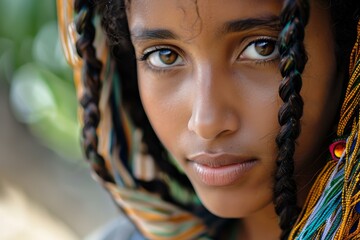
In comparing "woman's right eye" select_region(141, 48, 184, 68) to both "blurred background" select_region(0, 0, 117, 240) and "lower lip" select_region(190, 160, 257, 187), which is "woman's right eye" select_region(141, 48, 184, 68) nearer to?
"lower lip" select_region(190, 160, 257, 187)

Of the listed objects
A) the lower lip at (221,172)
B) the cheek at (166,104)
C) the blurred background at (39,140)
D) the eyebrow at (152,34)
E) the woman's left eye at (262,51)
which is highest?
the eyebrow at (152,34)

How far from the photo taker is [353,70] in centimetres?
115

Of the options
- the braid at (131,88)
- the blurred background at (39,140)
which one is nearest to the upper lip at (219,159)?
the braid at (131,88)

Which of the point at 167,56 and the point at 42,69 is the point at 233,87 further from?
the point at 42,69

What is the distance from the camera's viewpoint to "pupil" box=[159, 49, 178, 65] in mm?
1260

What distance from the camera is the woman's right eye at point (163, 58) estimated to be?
1258 millimetres

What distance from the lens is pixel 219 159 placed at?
122 centimetres

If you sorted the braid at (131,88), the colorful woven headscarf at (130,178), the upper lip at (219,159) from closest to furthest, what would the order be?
1. the upper lip at (219,159)
2. the braid at (131,88)
3. the colorful woven headscarf at (130,178)

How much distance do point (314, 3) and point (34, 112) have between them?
1702 millimetres

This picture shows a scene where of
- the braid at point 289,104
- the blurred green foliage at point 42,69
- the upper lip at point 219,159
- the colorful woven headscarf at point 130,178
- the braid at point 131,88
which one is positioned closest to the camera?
the braid at point 289,104

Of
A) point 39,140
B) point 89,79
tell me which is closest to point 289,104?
point 89,79

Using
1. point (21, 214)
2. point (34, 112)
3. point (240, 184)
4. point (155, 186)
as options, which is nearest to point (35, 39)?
point (34, 112)

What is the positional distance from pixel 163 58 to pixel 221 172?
0.71ft

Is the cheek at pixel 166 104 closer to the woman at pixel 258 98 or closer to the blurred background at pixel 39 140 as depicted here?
the woman at pixel 258 98
